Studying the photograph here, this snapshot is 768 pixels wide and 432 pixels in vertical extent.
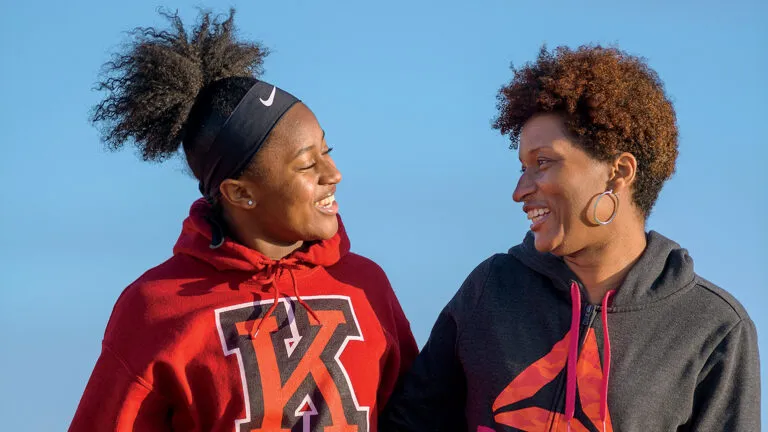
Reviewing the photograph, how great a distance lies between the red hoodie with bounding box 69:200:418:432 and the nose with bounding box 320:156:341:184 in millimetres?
277

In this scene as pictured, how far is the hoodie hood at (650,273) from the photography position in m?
4.01

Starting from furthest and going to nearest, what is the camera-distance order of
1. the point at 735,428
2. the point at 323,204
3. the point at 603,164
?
the point at 323,204 → the point at 603,164 → the point at 735,428

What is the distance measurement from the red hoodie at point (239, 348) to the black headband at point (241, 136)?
0.64 ft

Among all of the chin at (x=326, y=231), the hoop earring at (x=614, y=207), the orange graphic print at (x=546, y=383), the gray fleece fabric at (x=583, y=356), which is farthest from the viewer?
the chin at (x=326, y=231)

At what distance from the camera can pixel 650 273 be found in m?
4.06

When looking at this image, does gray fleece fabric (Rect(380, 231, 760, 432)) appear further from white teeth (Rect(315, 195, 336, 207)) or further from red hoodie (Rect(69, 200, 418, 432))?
white teeth (Rect(315, 195, 336, 207))

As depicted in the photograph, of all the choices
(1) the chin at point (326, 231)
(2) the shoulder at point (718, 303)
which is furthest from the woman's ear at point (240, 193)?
(2) the shoulder at point (718, 303)

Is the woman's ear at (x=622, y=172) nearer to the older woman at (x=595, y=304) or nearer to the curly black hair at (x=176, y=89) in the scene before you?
→ the older woman at (x=595, y=304)

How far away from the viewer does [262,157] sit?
432 centimetres

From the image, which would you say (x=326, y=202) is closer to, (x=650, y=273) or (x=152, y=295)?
(x=152, y=295)

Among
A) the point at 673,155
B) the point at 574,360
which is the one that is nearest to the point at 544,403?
the point at 574,360

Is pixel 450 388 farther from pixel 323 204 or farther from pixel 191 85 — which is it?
pixel 191 85

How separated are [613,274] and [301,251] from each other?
4.40ft

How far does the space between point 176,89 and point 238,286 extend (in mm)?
914
